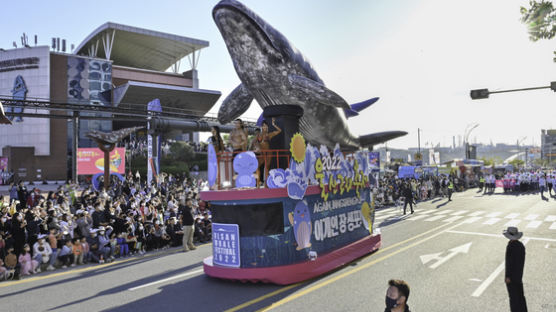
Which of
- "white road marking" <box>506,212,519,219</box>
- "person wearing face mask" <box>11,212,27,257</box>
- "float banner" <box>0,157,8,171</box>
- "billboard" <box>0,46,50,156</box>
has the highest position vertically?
"billboard" <box>0,46,50,156</box>

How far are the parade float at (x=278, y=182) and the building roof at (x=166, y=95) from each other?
36524mm

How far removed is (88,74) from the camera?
4628cm

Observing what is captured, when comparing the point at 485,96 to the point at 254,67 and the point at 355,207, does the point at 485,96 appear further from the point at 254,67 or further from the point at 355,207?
the point at 254,67

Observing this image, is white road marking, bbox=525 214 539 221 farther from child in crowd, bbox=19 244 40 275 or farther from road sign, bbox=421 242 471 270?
child in crowd, bbox=19 244 40 275

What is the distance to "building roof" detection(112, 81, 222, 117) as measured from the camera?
154ft

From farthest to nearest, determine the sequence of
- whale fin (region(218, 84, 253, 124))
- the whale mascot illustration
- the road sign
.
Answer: whale fin (region(218, 84, 253, 124)) → the road sign → the whale mascot illustration

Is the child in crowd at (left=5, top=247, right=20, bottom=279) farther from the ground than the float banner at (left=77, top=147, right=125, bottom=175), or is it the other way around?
the float banner at (left=77, top=147, right=125, bottom=175)

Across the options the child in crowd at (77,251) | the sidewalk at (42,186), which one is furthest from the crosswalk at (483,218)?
the sidewalk at (42,186)

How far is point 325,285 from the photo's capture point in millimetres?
8172

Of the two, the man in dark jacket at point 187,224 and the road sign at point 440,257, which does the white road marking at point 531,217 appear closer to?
the road sign at point 440,257

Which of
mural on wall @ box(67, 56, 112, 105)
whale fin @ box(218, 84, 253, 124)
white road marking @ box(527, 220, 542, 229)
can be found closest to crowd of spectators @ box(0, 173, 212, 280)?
whale fin @ box(218, 84, 253, 124)

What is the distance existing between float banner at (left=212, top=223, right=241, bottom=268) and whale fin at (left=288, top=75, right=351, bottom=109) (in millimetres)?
3839

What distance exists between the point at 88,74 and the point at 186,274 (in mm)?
44949

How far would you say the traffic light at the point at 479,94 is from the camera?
11.8 meters
